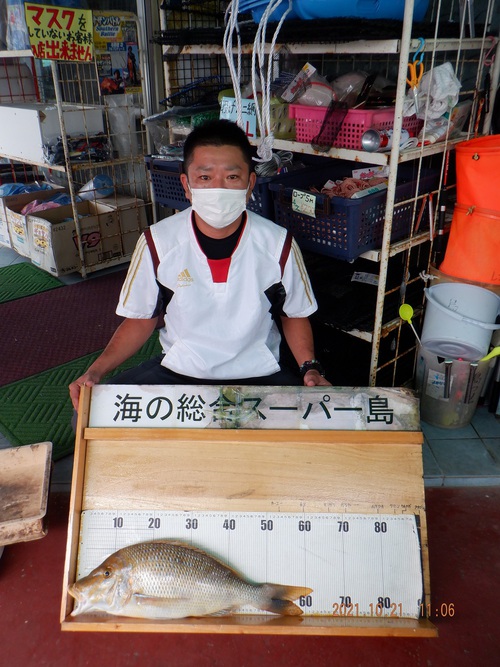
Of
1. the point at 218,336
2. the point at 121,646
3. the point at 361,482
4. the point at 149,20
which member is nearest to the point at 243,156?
the point at 218,336

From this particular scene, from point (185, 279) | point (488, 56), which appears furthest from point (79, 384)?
point (488, 56)

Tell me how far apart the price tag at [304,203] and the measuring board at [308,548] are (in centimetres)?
132

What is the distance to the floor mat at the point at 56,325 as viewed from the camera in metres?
3.47

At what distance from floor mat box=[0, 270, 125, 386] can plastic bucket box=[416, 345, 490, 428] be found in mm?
2138

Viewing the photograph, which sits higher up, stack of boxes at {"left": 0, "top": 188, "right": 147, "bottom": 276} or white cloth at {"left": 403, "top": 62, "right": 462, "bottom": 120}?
white cloth at {"left": 403, "top": 62, "right": 462, "bottom": 120}

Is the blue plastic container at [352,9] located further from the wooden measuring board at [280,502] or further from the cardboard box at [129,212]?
the cardboard box at [129,212]

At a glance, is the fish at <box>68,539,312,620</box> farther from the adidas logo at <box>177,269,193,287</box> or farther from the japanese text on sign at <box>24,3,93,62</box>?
the japanese text on sign at <box>24,3,93,62</box>

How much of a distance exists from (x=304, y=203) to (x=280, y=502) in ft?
4.40

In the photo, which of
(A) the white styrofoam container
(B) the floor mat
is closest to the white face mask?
(B) the floor mat

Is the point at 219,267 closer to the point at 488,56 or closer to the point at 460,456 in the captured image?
the point at 460,456

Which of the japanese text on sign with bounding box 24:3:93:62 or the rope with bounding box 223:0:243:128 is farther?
the japanese text on sign with bounding box 24:3:93:62

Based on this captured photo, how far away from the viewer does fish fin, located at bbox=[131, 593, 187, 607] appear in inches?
58.6

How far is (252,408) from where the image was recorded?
1.64m

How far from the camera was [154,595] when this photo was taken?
1489 millimetres
